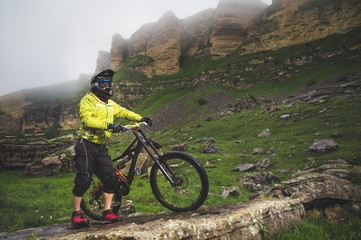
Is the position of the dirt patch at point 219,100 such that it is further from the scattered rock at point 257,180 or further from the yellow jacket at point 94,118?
the yellow jacket at point 94,118

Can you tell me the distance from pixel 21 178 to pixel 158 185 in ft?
56.8

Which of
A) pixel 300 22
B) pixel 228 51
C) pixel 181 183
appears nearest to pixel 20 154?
pixel 181 183

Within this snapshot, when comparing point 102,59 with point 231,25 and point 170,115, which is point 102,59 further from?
point 170,115

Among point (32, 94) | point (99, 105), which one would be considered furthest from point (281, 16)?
point (32, 94)

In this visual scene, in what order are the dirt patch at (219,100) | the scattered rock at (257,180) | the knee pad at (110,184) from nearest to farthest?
the knee pad at (110,184), the scattered rock at (257,180), the dirt patch at (219,100)

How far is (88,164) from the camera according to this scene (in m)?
3.83

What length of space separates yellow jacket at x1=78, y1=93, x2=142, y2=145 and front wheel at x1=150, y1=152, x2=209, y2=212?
1531 millimetres

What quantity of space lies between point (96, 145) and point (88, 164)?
1.59ft

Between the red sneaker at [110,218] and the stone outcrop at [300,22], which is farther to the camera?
the stone outcrop at [300,22]

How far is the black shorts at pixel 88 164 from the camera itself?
373 centimetres

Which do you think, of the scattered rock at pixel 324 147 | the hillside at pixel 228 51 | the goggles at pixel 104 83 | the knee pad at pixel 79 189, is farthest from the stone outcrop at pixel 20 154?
the hillside at pixel 228 51

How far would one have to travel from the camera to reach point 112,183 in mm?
4148

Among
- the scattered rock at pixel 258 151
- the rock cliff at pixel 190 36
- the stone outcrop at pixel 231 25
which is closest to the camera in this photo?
the scattered rock at pixel 258 151

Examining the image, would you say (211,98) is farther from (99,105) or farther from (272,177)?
(99,105)
